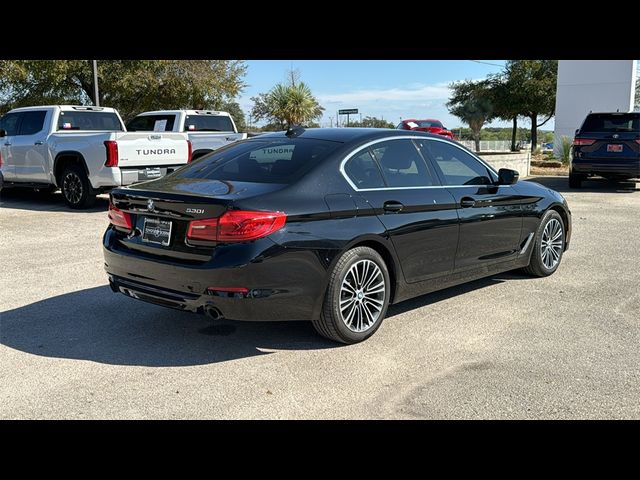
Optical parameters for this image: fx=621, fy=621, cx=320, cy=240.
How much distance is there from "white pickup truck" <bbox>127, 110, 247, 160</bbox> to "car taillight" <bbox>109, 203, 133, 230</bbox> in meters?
8.88

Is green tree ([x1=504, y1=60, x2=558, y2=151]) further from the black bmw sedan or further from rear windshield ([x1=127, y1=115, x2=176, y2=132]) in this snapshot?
the black bmw sedan

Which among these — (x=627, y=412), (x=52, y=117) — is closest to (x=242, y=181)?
(x=627, y=412)

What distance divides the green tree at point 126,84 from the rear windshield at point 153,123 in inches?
332

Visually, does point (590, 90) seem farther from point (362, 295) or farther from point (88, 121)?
point (362, 295)

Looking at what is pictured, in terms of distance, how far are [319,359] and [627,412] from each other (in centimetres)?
197

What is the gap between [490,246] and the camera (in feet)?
19.3

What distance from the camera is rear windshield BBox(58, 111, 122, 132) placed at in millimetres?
13180

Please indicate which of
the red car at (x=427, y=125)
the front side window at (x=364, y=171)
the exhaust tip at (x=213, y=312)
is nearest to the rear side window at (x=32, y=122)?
the front side window at (x=364, y=171)

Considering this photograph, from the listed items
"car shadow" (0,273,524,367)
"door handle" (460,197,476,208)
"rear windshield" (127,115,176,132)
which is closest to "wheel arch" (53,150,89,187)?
"rear windshield" (127,115,176,132)

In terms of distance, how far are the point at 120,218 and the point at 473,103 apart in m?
48.7

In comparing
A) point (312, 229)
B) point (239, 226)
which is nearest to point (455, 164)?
point (312, 229)

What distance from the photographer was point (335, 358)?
4.46m
